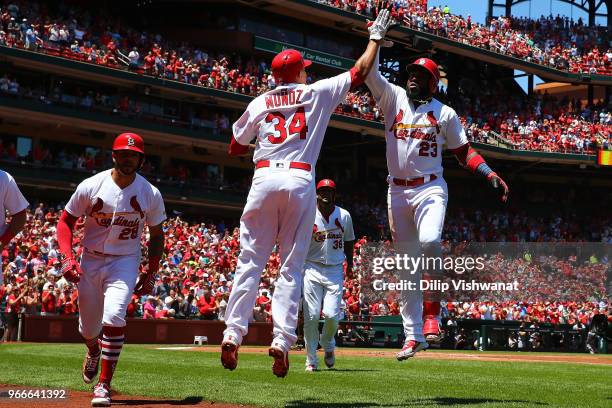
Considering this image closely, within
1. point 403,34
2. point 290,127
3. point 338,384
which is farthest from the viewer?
point 403,34

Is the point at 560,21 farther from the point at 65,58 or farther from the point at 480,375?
the point at 480,375

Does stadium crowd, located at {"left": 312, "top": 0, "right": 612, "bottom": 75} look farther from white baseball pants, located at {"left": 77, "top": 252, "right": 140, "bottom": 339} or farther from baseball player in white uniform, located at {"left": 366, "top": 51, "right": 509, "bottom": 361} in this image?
white baseball pants, located at {"left": 77, "top": 252, "right": 140, "bottom": 339}

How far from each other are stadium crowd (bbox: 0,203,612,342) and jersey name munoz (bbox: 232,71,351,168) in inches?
554

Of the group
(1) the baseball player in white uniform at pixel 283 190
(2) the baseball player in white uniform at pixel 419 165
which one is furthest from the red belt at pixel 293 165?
(2) the baseball player in white uniform at pixel 419 165

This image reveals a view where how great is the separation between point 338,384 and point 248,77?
30.6m

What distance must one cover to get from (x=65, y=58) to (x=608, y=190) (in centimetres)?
3068

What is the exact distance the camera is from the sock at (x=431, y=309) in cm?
870

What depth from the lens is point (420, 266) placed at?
9.17 meters

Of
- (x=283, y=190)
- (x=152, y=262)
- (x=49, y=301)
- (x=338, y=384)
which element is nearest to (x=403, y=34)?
(x=49, y=301)

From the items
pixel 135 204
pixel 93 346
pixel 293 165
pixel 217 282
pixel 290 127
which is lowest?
pixel 93 346

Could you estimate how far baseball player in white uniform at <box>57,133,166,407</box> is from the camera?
7.43 meters

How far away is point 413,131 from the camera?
875 centimetres
